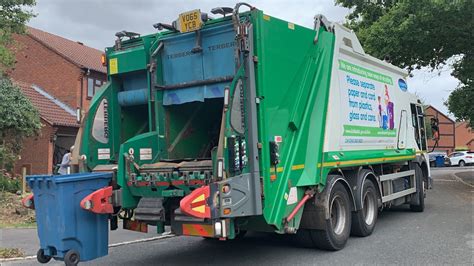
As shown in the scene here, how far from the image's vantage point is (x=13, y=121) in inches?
566

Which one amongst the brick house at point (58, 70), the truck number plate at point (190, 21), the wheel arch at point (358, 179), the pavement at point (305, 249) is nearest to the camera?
the truck number plate at point (190, 21)

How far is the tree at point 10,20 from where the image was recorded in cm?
1343

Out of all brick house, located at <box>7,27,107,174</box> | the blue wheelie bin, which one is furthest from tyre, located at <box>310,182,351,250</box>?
brick house, located at <box>7,27,107,174</box>

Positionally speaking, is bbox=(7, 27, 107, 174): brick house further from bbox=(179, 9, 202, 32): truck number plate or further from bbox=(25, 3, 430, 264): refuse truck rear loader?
bbox=(179, 9, 202, 32): truck number plate

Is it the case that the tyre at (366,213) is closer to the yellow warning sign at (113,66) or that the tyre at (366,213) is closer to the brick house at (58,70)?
the yellow warning sign at (113,66)

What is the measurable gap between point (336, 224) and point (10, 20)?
11160mm

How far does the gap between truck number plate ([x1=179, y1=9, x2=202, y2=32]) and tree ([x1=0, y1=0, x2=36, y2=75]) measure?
28.8ft

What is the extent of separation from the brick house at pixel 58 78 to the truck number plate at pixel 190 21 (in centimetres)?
1710

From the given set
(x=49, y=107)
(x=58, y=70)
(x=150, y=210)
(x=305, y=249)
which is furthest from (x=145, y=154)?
(x=58, y=70)

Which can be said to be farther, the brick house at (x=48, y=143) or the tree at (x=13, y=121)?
the brick house at (x=48, y=143)

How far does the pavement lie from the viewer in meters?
6.69

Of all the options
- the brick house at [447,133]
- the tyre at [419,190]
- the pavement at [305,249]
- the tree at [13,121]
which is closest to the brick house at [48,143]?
the tree at [13,121]

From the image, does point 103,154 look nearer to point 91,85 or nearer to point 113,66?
point 113,66

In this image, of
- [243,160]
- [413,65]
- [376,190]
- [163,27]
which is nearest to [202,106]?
[163,27]
